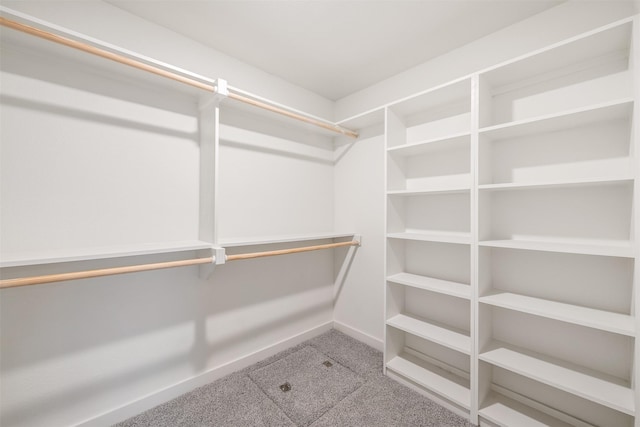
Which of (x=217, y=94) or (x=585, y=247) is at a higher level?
(x=217, y=94)

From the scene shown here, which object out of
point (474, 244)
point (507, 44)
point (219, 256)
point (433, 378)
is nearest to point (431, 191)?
point (474, 244)

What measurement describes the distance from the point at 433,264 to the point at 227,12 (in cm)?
217

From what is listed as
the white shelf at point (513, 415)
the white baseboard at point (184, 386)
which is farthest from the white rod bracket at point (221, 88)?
the white shelf at point (513, 415)

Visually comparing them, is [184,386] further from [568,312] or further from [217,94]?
[568,312]

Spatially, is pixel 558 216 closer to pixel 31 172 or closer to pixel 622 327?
pixel 622 327

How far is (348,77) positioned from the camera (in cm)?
222

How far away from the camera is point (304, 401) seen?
159 centimetres

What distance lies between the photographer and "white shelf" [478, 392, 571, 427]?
A: 137cm

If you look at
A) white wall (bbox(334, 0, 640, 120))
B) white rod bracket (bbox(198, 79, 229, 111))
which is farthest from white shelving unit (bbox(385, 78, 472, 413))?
white rod bracket (bbox(198, 79, 229, 111))

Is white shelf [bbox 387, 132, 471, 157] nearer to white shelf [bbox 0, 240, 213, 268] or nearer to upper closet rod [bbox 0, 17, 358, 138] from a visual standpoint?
upper closet rod [bbox 0, 17, 358, 138]

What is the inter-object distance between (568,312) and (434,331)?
2.41 feet

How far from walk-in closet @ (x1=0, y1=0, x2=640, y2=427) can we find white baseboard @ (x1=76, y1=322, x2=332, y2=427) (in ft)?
0.05

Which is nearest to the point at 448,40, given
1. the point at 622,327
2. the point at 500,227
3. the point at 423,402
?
the point at 500,227

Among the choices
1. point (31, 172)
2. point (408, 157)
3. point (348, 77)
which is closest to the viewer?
point (31, 172)
